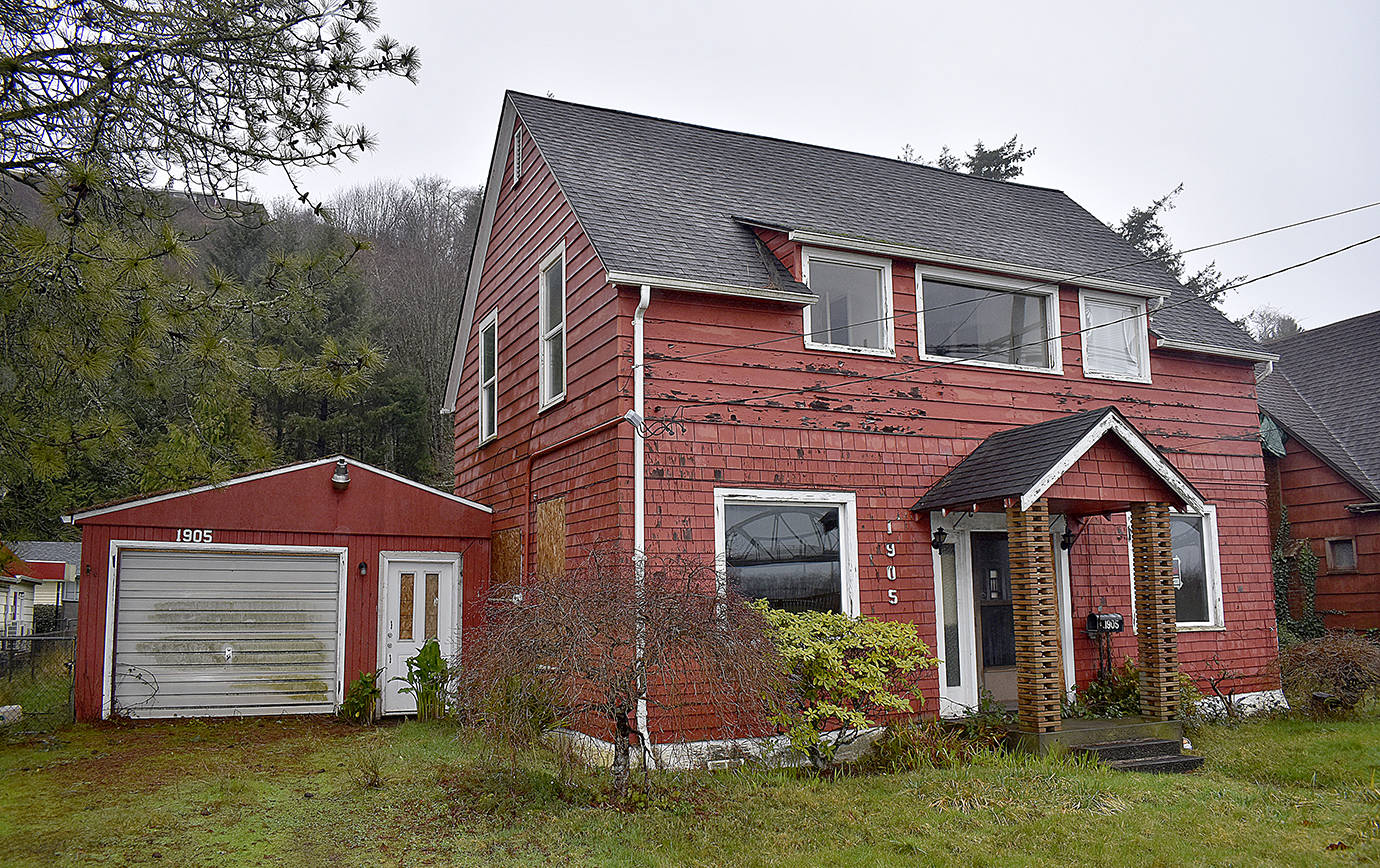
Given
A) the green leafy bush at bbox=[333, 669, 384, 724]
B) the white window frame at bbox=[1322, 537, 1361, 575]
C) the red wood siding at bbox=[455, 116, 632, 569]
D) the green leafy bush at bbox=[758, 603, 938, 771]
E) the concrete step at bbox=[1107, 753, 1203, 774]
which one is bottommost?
the concrete step at bbox=[1107, 753, 1203, 774]

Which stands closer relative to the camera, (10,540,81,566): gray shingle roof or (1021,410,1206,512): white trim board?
(1021,410,1206,512): white trim board

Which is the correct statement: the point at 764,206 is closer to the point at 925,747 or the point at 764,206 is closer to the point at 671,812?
the point at 925,747

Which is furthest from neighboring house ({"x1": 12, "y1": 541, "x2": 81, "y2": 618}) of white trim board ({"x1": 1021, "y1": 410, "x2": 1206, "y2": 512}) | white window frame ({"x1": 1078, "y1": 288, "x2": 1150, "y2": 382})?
white trim board ({"x1": 1021, "y1": 410, "x2": 1206, "y2": 512})

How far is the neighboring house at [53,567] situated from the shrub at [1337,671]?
98.3 ft

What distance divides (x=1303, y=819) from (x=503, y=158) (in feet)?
38.6

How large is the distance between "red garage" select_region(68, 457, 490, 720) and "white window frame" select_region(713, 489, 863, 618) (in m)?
4.42

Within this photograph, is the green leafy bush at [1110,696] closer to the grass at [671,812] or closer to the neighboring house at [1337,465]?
the grass at [671,812]

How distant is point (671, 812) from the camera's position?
282 inches

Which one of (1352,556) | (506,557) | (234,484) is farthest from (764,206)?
(1352,556)

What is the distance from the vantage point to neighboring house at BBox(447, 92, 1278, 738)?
31.5 ft

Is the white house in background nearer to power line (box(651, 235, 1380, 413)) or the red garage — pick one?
the red garage

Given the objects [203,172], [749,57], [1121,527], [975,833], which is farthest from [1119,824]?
[749,57]

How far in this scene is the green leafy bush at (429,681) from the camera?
11797mm

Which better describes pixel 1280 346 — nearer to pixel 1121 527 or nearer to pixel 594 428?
pixel 1121 527
